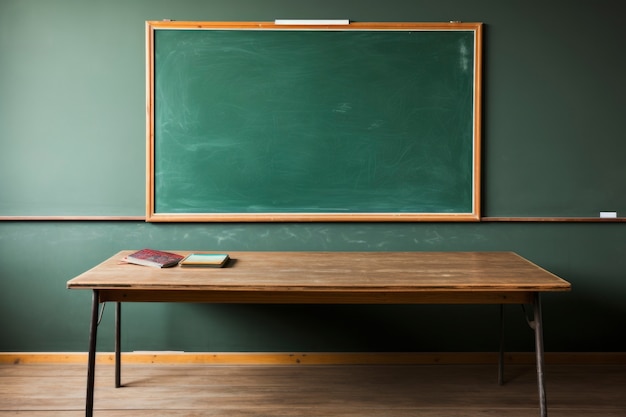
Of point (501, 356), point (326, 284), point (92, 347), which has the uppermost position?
point (326, 284)

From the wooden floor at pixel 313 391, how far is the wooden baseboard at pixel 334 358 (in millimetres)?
38

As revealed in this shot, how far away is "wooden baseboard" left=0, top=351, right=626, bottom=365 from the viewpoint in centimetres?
315

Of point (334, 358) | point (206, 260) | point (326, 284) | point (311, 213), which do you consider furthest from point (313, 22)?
point (334, 358)

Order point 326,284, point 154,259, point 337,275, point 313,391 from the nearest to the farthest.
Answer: point 326,284 < point 337,275 < point 154,259 < point 313,391

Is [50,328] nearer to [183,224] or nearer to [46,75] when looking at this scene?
[183,224]

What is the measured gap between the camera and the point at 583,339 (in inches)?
125

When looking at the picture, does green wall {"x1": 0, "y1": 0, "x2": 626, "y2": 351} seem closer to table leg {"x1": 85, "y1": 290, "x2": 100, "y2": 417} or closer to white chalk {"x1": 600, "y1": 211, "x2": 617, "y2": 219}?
white chalk {"x1": 600, "y1": 211, "x2": 617, "y2": 219}

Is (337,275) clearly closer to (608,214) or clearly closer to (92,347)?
(92,347)

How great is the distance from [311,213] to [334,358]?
879mm

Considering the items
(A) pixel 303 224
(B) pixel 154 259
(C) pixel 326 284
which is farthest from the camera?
(A) pixel 303 224

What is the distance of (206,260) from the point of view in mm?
2449

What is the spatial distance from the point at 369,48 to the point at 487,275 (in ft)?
4.96

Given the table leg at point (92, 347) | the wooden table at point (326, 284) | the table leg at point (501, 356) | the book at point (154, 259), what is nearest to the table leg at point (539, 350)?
the wooden table at point (326, 284)

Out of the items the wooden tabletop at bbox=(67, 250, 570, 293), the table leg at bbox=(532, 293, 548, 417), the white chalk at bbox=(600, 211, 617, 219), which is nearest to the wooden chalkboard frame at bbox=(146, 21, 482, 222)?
the wooden tabletop at bbox=(67, 250, 570, 293)
